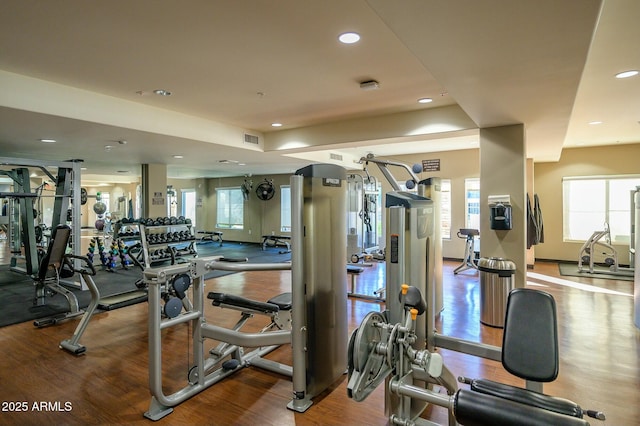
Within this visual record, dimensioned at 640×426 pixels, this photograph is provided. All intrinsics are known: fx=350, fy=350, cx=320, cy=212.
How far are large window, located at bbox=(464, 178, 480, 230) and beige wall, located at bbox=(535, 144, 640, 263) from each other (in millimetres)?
1372

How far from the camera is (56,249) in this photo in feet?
13.5

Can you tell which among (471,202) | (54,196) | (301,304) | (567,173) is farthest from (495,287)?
(54,196)

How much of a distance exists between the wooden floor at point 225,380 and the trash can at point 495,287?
0.15 meters

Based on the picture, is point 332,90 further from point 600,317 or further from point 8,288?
point 8,288

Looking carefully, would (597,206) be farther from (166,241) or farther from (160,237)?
(160,237)

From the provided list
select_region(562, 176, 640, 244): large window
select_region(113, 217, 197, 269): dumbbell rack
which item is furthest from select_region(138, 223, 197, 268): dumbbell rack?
select_region(562, 176, 640, 244): large window

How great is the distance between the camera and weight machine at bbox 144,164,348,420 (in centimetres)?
224

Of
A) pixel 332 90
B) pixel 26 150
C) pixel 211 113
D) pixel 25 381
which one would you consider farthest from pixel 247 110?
pixel 26 150

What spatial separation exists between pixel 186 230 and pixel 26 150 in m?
3.13

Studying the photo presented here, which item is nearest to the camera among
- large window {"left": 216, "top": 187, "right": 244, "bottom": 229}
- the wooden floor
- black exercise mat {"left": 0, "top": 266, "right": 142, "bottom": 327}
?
the wooden floor

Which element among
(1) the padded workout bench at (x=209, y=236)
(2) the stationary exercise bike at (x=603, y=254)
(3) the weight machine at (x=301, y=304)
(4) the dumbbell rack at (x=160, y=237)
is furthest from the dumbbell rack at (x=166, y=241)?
(2) the stationary exercise bike at (x=603, y=254)

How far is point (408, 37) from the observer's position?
6.15 feet

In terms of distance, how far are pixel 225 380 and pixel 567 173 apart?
26.2 feet

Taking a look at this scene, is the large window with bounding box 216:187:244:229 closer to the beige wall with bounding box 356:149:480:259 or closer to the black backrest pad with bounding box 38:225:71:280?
the beige wall with bounding box 356:149:480:259
